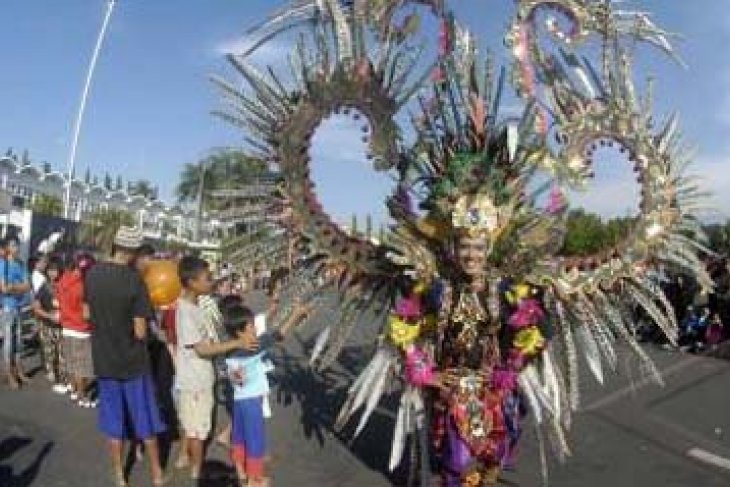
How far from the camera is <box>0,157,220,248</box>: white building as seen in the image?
215 feet

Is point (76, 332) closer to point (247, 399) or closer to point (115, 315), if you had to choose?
point (115, 315)

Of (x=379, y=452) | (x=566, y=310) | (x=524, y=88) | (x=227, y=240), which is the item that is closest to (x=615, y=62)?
(x=524, y=88)

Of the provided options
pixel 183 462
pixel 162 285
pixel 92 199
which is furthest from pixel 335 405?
pixel 92 199

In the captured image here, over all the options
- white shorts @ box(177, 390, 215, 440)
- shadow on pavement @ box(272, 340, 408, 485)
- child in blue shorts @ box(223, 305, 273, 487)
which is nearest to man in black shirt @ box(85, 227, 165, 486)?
white shorts @ box(177, 390, 215, 440)

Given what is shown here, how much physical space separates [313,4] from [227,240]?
4.88 feet

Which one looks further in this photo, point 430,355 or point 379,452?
point 379,452

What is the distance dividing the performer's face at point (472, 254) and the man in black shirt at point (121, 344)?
2412 mm

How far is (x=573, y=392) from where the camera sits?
6.36 m

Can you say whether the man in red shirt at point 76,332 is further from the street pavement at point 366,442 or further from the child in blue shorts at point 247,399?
the child in blue shorts at point 247,399

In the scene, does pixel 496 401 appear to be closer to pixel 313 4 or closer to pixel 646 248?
pixel 646 248

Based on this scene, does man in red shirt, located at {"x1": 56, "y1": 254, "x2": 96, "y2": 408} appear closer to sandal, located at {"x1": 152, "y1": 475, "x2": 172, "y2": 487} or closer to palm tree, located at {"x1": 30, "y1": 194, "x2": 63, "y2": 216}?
sandal, located at {"x1": 152, "y1": 475, "x2": 172, "y2": 487}

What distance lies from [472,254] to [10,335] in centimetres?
743

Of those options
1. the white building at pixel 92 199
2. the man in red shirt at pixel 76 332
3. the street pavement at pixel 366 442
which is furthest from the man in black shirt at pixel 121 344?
the white building at pixel 92 199

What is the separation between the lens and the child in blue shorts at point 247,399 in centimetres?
649
